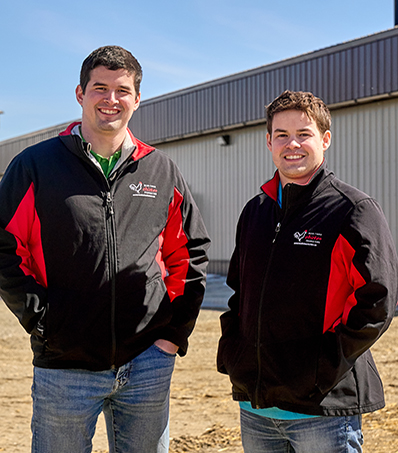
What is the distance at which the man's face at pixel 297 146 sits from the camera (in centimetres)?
244

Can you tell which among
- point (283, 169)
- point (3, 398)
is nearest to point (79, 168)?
point (283, 169)

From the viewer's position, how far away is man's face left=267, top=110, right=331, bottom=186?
2439mm

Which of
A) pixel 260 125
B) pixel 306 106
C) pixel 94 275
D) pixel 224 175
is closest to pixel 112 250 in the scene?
pixel 94 275

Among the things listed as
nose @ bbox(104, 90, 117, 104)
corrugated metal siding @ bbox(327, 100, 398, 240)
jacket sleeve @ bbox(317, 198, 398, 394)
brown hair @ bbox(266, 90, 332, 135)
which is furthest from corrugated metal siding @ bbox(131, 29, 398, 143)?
jacket sleeve @ bbox(317, 198, 398, 394)

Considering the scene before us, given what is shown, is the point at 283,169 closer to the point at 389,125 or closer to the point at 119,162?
the point at 119,162

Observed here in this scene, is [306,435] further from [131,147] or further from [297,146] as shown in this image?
[131,147]

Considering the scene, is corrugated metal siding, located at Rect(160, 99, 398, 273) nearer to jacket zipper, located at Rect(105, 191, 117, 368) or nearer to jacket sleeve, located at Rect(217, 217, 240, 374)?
jacket sleeve, located at Rect(217, 217, 240, 374)

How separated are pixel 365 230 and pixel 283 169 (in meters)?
0.48

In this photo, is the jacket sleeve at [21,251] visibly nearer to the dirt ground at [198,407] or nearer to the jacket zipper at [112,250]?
the jacket zipper at [112,250]

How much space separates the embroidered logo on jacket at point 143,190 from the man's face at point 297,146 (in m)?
0.60

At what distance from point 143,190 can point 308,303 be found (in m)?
0.94

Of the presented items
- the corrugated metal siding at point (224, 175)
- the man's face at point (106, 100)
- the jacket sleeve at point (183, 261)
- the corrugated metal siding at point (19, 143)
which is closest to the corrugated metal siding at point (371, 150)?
the corrugated metal siding at point (224, 175)

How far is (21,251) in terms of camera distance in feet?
8.16

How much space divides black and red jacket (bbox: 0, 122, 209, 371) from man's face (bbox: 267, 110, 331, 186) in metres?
0.65
